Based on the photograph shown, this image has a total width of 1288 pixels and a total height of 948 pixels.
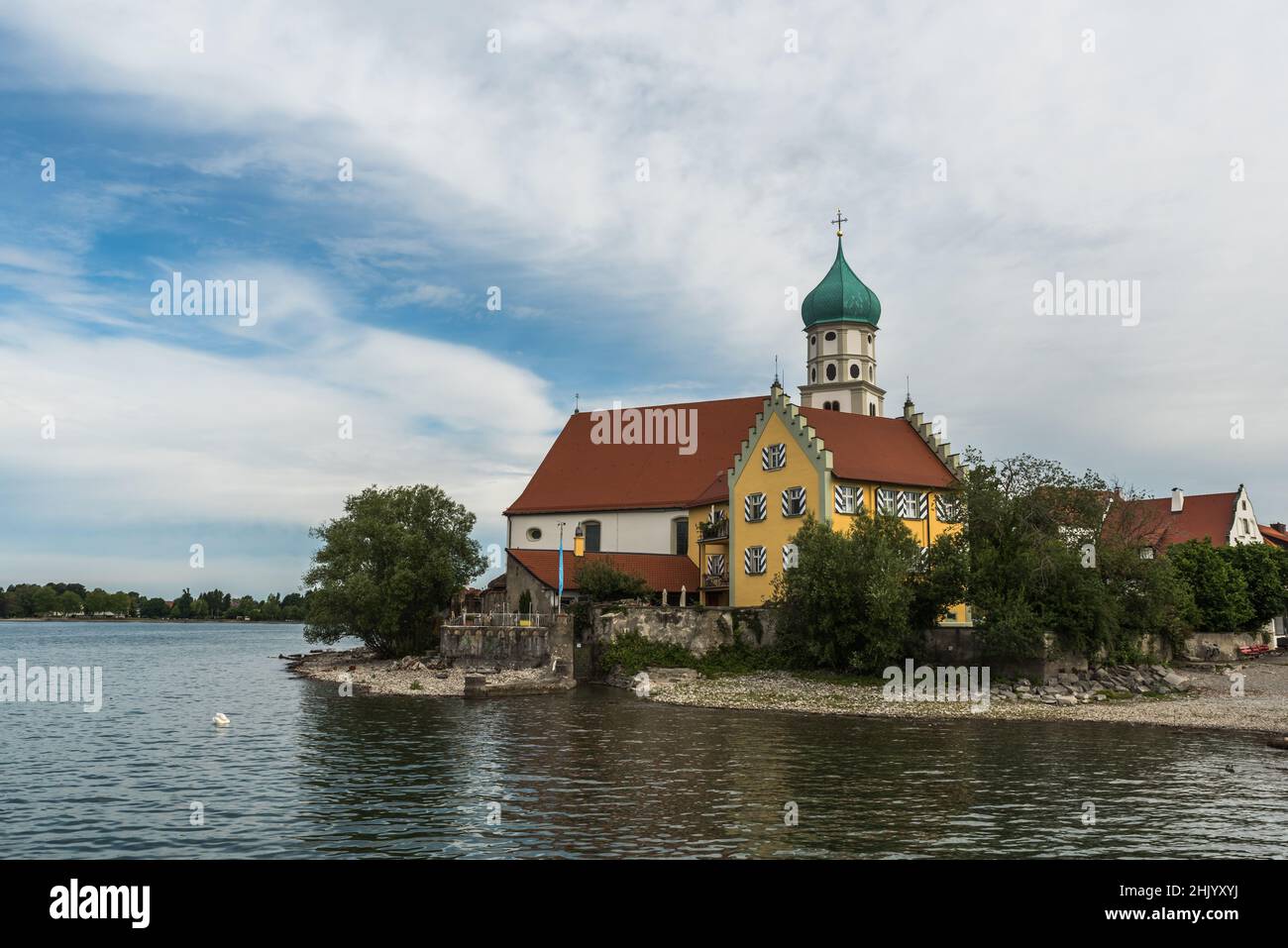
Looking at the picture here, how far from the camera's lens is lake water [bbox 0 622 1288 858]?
60.2 ft

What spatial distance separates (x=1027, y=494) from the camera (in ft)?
158

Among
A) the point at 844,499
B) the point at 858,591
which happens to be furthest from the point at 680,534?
the point at 858,591

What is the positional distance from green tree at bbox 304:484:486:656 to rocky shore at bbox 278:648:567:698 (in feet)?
8.59

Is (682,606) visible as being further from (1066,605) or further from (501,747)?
(501,747)

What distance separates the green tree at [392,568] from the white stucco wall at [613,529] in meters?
4.45

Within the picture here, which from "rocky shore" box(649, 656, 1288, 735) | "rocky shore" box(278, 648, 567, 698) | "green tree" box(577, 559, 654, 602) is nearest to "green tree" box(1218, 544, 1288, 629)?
"rocky shore" box(649, 656, 1288, 735)

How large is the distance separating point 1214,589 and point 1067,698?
93.1 ft

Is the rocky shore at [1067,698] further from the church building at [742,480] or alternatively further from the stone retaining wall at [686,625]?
the church building at [742,480]

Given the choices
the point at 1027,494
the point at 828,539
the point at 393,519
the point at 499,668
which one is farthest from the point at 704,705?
the point at 393,519

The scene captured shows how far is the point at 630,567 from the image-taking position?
199 ft

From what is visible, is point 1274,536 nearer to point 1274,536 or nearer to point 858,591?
point 1274,536

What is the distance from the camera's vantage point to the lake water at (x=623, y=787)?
60.2ft

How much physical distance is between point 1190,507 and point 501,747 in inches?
3081

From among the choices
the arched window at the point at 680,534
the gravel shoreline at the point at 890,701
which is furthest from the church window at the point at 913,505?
the arched window at the point at 680,534
